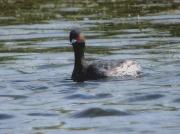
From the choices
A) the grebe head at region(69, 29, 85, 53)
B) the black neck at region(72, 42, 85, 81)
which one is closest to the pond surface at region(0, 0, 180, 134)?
the black neck at region(72, 42, 85, 81)

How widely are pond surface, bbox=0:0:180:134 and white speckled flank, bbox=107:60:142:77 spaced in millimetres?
299

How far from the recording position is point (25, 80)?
20.3 m

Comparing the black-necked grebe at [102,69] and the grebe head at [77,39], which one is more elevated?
the grebe head at [77,39]

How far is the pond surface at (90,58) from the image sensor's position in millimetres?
14742

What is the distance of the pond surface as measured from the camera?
1474 cm

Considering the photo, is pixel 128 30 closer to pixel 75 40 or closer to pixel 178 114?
pixel 75 40

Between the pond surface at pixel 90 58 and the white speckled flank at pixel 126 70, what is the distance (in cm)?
30

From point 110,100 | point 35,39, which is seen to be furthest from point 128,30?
point 110,100

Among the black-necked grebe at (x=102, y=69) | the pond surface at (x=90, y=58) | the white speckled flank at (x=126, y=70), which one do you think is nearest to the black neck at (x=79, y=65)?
the black-necked grebe at (x=102, y=69)

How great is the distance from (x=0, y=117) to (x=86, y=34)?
1422 cm

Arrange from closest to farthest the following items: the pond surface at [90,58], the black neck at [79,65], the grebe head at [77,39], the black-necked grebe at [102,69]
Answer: the pond surface at [90,58], the black-necked grebe at [102,69], the black neck at [79,65], the grebe head at [77,39]

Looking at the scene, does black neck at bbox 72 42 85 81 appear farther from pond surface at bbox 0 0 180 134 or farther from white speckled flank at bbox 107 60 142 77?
white speckled flank at bbox 107 60 142 77

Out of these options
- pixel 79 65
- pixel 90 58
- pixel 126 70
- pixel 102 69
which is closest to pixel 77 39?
pixel 79 65

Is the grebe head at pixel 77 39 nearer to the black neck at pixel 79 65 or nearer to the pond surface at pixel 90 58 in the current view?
the black neck at pixel 79 65
